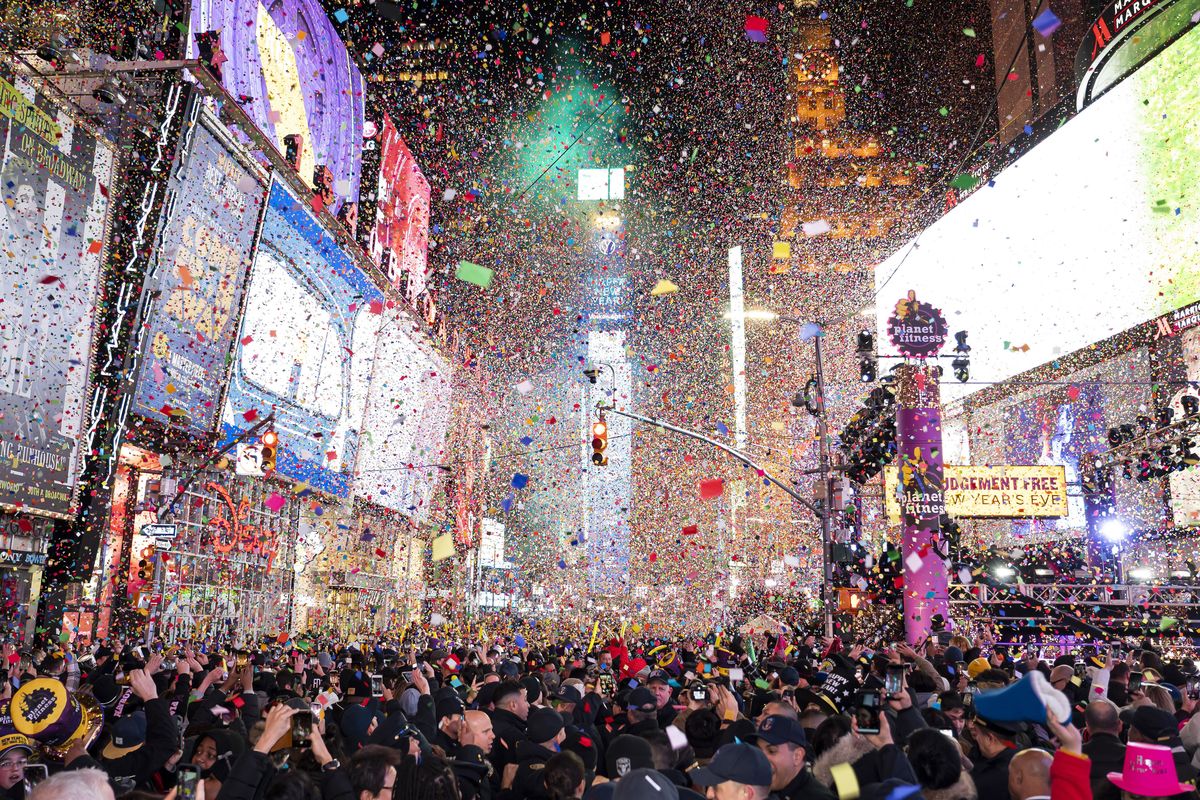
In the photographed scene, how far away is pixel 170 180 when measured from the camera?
902 inches

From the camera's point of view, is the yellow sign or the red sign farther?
A: the yellow sign

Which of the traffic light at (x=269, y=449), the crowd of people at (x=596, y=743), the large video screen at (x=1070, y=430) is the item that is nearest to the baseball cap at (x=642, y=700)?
the crowd of people at (x=596, y=743)

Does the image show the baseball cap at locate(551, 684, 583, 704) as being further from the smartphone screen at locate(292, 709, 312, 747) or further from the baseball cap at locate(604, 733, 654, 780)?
the smartphone screen at locate(292, 709, 312, 747)

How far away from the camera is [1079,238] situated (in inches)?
1666

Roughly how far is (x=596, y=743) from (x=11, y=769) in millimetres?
4041

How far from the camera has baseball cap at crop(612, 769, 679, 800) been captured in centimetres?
361

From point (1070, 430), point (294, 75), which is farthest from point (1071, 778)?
point (1070, 430)

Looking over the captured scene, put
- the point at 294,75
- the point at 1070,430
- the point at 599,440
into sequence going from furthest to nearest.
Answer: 1. the point at 1070,430
2. the point at 294,75
3. the point at 599,440

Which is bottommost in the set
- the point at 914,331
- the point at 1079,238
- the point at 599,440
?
the point at 599,440

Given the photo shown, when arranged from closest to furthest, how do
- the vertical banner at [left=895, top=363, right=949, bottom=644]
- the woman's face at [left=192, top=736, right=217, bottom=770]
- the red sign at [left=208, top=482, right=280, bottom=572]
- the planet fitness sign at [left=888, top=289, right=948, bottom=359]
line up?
the woman's face at [left=192, top=736, right=217, bottom=770] < the vertical banner at [left=895, top=363, right=949, bottom=644] < the planet fitness sign at [left=888, top=289, right=948, bottom=359] < the red sign at [left=208, top=482, right=280, bottom=572]

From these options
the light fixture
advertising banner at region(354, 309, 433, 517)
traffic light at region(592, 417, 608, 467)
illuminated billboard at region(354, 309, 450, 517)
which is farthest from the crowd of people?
advertising banner at region(354, 309, 433, 517)

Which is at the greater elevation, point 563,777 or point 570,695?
point 570,695

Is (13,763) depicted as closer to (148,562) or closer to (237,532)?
(148,562)

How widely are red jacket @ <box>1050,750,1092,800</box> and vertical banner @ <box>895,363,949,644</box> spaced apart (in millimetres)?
19071
